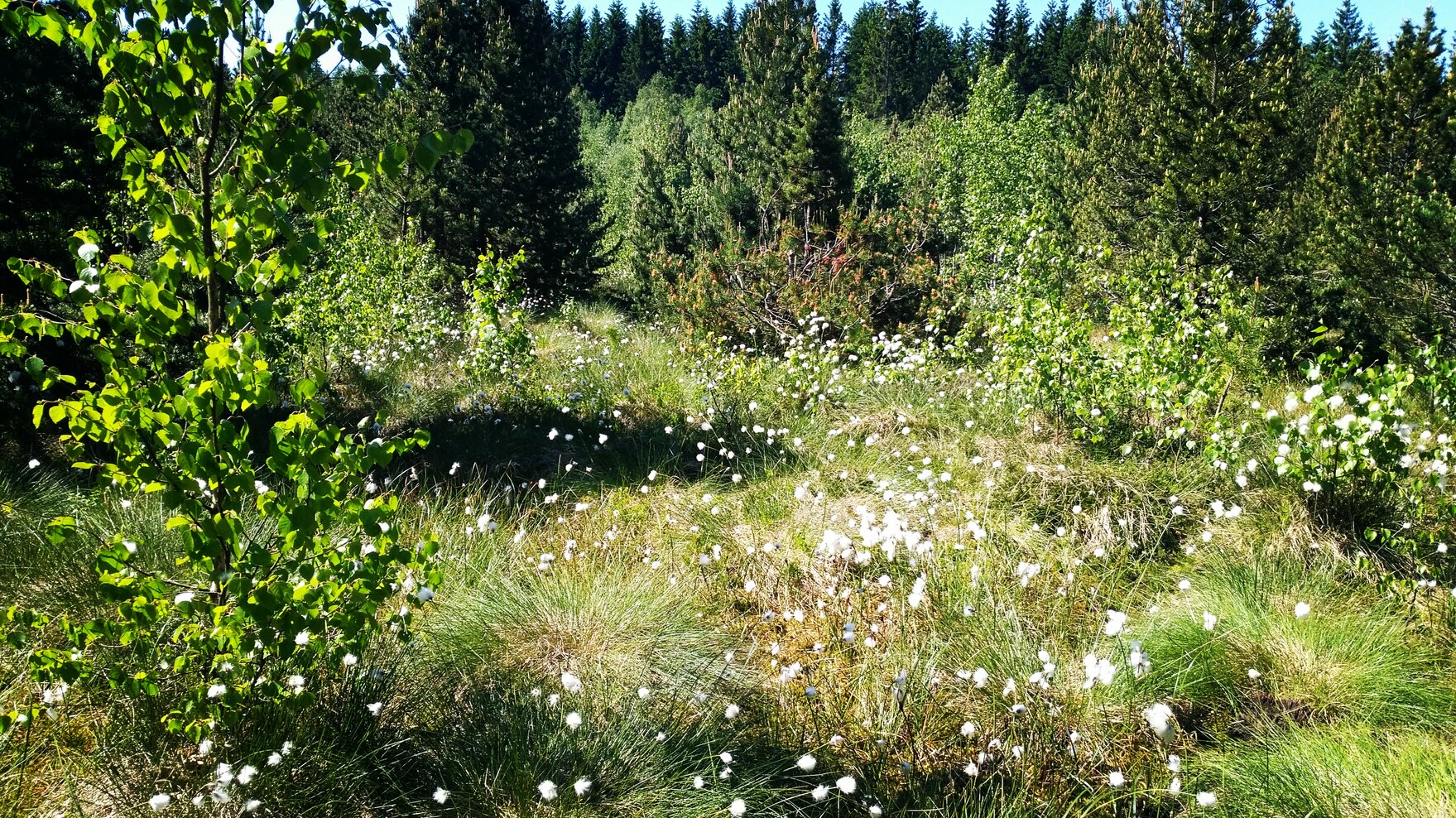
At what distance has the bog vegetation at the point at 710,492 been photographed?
221 centimetres

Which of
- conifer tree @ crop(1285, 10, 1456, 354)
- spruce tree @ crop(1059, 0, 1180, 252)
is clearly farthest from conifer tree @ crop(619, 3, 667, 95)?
conifer tree @ crop(1285, 10, 1456, 354)

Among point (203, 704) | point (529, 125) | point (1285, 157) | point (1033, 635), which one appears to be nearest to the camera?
point (203, 704)

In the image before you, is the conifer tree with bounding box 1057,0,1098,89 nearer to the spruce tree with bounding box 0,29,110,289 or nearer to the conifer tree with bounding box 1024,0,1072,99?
the conifer tree with bounding box 1024,0,1072,99

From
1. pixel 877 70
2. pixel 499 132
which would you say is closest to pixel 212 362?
pixel 499 132

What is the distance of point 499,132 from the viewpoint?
14.6 meters

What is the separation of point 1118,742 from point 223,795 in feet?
10.4

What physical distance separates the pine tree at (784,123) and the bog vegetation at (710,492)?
1712 mm

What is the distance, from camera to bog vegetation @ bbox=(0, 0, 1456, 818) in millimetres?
2205

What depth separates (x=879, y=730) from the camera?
3105 mm

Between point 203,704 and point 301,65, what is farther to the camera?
point 203,704

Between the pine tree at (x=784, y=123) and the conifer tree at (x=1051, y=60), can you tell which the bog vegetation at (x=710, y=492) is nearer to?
the pine tree at (x=784, y=123)

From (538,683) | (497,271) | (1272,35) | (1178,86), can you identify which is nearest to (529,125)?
(497,271)

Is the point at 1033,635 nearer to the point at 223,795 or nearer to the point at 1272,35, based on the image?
the point at 223,795

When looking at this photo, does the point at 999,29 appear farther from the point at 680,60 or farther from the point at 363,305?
the point at 363,305
